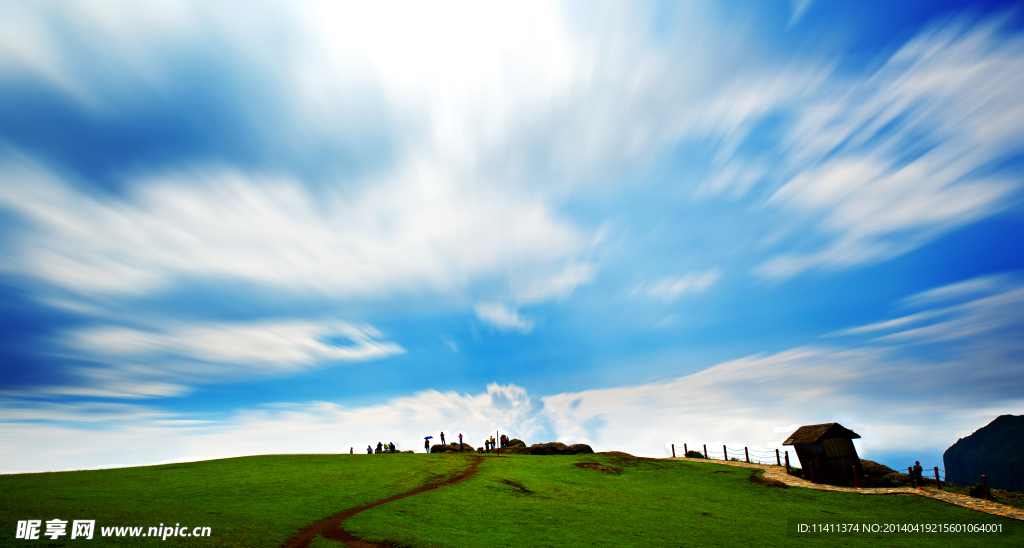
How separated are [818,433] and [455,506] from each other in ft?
167

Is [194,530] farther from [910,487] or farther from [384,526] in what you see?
[910,487]

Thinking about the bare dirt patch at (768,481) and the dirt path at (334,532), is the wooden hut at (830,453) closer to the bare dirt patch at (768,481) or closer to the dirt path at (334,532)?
the bare dirt patch at (768,481)

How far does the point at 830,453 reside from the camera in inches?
2112

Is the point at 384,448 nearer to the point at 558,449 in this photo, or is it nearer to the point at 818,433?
the point at 558,449

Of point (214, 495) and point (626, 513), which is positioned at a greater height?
point (214, 495)

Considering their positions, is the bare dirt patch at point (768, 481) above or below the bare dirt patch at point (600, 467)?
below

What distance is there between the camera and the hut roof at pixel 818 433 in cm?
5438

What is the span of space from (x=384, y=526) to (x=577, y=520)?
14833mm

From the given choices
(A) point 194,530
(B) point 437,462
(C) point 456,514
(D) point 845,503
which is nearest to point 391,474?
(B) point 437,462

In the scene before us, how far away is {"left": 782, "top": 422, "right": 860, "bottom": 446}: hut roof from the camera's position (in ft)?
178

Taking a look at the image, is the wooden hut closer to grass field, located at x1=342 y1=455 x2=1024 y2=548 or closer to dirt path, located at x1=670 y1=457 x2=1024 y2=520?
dirt path, located at x1=670 y1=457 x2=1024 y2=520

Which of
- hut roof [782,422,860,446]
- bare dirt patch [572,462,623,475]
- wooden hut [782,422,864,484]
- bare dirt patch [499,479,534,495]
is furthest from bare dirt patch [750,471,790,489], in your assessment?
bare dirt patch [499,479,534,495]

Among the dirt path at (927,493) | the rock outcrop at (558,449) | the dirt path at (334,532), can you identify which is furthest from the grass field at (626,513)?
the rock outcrop at (558,449)

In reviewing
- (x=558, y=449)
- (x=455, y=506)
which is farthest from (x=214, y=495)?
(x=558, y=449)
